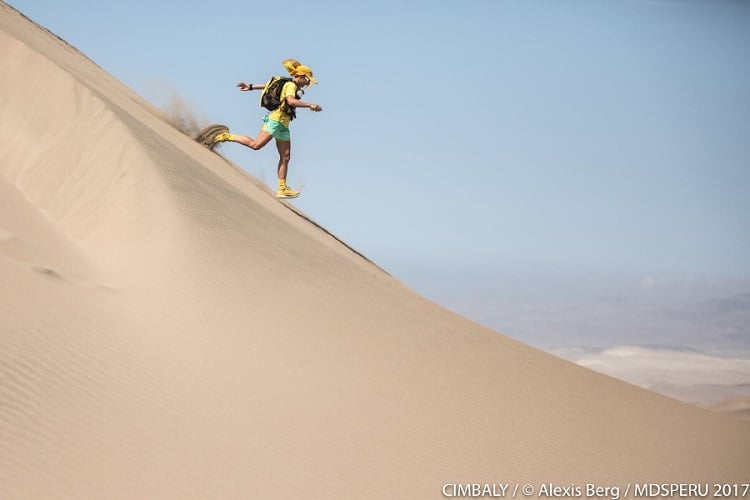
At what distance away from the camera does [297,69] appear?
1288cm

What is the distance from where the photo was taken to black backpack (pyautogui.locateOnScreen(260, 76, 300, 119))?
13.0 m

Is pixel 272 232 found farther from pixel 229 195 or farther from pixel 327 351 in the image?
pixel 327 351

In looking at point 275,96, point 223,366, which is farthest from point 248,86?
point 223,366

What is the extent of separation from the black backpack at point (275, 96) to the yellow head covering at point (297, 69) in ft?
0.39

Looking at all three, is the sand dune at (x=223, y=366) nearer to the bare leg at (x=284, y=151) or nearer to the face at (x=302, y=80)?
the bare leg at (x=284, y=151)

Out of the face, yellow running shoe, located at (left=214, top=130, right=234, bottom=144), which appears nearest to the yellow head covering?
the face

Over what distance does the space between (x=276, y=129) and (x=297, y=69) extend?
86 centimetres

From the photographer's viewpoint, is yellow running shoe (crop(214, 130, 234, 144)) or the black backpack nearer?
the black backpack

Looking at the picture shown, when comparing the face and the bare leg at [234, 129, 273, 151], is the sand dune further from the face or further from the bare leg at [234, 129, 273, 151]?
the face

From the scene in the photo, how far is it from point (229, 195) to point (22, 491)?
7086mm

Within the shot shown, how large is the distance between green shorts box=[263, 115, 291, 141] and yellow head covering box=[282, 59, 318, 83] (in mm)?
698

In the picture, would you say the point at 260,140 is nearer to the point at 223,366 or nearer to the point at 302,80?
the point at 302,80

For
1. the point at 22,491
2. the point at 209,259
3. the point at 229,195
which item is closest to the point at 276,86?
the point at 229,195

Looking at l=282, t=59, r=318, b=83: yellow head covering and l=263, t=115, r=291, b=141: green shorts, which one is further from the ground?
l=282, t=59, r=318, b=83: yellow head covering
